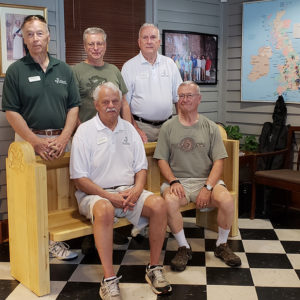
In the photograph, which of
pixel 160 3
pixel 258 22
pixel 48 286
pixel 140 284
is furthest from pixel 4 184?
pixel 258 22

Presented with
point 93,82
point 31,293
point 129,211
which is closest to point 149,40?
point 93,82

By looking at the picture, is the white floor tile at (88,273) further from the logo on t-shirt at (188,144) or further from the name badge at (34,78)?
the name badge at (34,78)

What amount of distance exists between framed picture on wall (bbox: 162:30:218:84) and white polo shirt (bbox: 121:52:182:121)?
133cm

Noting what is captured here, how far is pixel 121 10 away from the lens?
471 cm

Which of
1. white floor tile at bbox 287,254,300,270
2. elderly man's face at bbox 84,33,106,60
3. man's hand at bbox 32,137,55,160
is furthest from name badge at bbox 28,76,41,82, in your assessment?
white floor tile at bbox 287,254,300,270

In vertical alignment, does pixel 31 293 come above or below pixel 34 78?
below

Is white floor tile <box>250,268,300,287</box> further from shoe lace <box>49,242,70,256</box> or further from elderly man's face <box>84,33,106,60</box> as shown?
elderly man's face <box>84,33,106,60</box>

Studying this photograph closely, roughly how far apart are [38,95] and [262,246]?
2.10 meters

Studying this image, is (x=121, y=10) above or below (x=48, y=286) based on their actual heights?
above

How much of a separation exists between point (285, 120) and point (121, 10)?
→ 210 cm

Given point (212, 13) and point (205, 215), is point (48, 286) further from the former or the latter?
point (212, 13)

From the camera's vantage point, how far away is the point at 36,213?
2.83 metres

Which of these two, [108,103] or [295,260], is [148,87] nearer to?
[108,103]

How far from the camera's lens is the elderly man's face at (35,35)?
3.12 m
